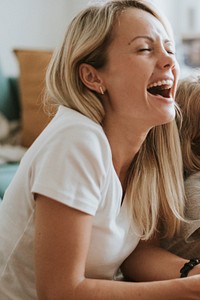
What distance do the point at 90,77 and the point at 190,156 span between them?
1.32 feet

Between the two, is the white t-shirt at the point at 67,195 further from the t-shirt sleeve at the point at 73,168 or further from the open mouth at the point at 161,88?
the open mouth at the point at 161,88

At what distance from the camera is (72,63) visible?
1.06 m

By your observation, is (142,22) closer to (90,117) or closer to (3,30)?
(90,117)

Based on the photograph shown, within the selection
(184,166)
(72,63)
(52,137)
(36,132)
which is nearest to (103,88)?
(72,63)

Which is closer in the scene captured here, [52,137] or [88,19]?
[52,137]

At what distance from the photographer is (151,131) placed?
125 cm

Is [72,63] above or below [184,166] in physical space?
above

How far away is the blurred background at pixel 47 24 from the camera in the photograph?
291cm

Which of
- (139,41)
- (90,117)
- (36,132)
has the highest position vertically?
(139,41)

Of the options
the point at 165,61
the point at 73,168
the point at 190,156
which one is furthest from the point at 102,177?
the point at 190,156

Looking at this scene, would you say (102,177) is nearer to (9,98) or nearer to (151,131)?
(151,131)

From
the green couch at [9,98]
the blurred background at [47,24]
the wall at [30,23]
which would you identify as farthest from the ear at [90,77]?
the wall at [30,23]

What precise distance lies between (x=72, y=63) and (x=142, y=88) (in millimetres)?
164

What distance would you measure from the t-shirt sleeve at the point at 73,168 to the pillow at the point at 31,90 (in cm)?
150
